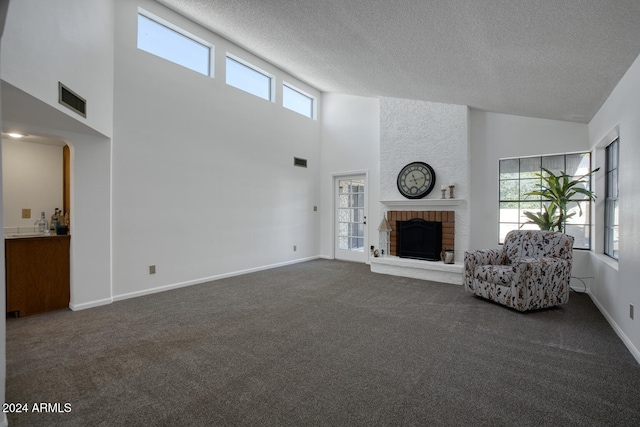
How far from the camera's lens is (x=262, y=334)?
2893 mm

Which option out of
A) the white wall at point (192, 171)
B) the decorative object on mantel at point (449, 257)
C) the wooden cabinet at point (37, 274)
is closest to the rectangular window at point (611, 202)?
the decorative object on mantel at point (449, 257)

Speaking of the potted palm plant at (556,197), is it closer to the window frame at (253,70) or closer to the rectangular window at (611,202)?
the rectangular window at (611,202)

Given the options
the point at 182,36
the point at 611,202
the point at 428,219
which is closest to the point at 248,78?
the point at 182,36

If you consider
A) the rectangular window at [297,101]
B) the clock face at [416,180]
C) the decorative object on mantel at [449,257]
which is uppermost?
the rectangular window at [297,101]

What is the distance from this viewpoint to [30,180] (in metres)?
4.03

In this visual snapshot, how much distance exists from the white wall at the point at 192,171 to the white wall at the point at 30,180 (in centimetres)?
106

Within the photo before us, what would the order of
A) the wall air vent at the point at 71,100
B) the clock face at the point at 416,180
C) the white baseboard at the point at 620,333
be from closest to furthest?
the white baseboard at the point at 620,333, the wall air vent at the point at 71,100, the clock face at the point at 416,180

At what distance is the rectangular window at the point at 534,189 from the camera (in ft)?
14.7

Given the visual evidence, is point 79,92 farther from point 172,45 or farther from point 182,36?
point 182,36

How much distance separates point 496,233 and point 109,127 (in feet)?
18.8

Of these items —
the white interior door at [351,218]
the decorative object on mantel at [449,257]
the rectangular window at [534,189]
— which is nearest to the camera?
the rectangular window at [534,189]

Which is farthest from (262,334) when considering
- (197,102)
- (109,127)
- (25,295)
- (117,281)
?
(197,102)

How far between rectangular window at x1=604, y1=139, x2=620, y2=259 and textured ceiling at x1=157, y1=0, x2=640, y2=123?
0.57 meters

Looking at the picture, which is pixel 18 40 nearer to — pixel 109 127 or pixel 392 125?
pixel 109 127
